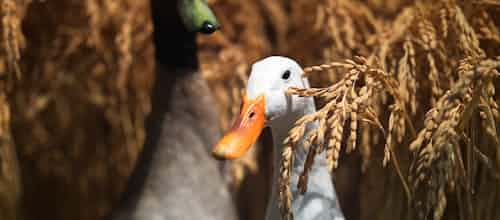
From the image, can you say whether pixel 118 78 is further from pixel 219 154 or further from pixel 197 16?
pixel 219 154

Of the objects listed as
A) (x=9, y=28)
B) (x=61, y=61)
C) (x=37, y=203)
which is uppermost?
(x=9, y=28)

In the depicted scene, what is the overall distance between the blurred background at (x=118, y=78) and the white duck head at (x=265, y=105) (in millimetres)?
204

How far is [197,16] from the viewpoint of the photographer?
878 millimetres

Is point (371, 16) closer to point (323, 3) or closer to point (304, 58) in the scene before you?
point (323, 3)

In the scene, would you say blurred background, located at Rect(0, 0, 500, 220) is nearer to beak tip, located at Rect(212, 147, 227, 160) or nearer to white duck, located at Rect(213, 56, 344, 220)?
white duck, located at Rect(213, 56, 344, 220)

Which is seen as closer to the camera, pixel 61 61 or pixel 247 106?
pixel 247 106

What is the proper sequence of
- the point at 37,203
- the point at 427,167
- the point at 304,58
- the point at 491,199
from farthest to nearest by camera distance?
the point at 37,203 → the point at 304,58 → the point at 491,199 → the point at 427,167

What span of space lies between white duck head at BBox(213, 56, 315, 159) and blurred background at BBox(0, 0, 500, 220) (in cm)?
20

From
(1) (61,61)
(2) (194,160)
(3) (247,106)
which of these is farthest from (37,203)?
(3) (247,106)

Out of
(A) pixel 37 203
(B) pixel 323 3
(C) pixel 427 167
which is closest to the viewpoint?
(C) pixel 427 167

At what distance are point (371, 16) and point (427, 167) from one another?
46 centimetres

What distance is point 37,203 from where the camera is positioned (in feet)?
4.69

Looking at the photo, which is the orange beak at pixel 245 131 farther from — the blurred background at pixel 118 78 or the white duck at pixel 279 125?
the blurred background at pixel 118 78

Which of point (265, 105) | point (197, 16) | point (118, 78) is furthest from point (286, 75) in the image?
point (118, 78)
